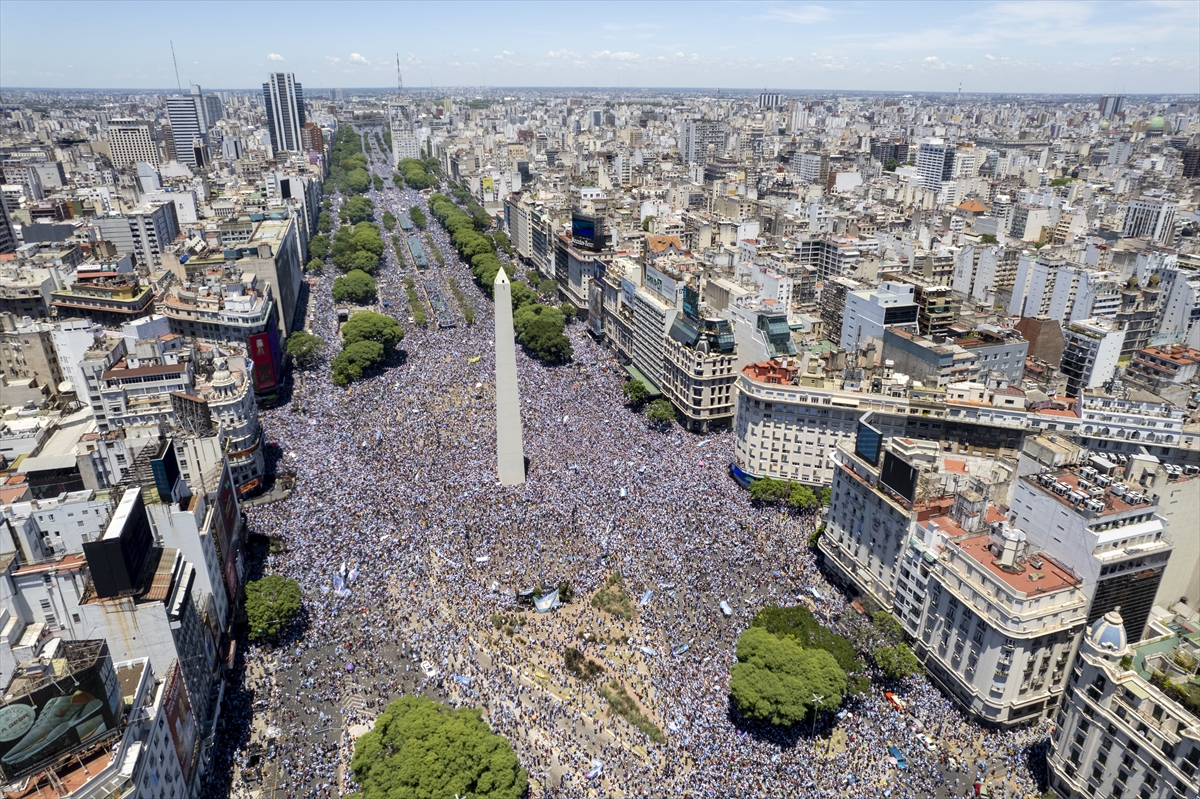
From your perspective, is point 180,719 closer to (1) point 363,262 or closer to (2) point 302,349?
(2) point 302,349

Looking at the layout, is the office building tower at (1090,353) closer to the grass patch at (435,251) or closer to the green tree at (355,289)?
the green tree at (355,289)

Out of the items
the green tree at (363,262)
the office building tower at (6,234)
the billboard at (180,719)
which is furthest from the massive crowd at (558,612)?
the office building tower at (6,234)

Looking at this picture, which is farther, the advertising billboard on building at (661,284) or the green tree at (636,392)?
the advertising billboard on building at (661,284)

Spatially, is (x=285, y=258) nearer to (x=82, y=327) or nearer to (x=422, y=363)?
(x=422, y=363)

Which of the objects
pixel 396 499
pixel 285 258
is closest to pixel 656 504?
pixel 396 499

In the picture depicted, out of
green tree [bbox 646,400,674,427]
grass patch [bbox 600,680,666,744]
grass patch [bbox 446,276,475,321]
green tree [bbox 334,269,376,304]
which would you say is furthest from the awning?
green tree [bbox 334,269,376,304]

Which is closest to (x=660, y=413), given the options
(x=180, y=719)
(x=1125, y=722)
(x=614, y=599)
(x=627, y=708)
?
(x=614, y=599)

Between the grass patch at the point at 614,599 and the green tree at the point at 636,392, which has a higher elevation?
the green tree at the point at 636,392
